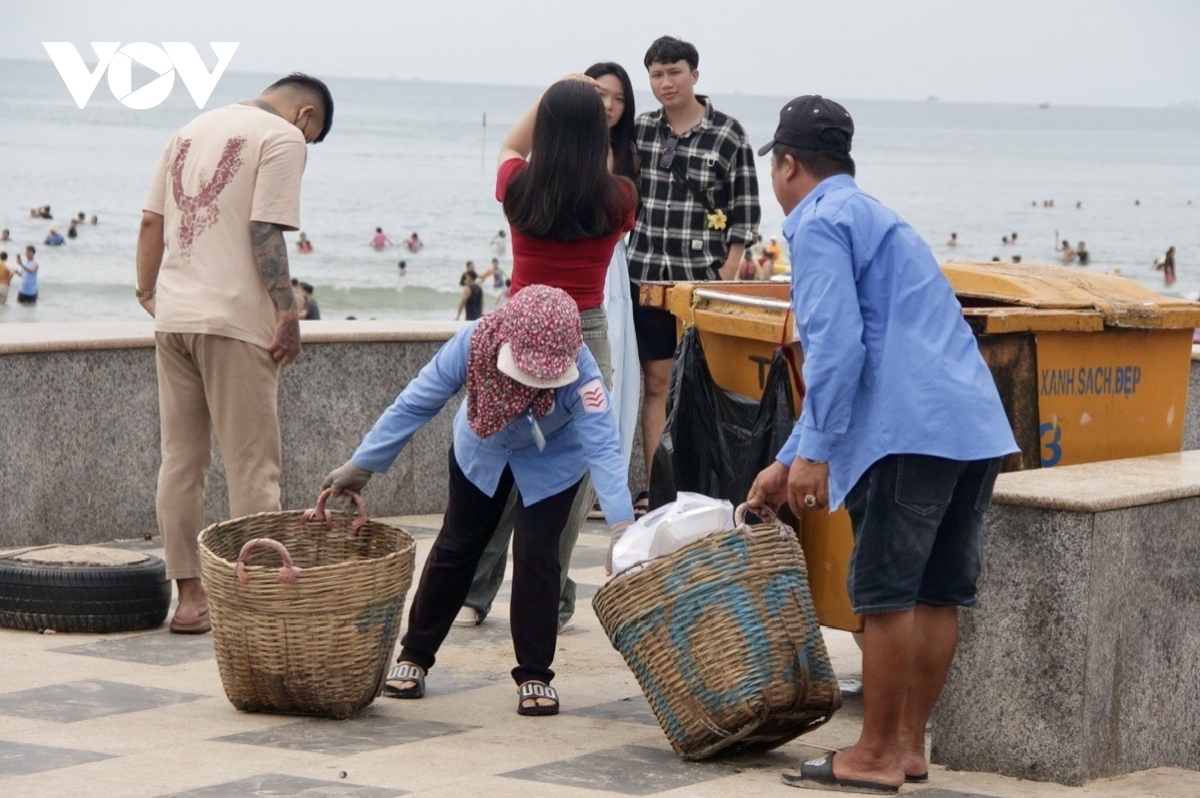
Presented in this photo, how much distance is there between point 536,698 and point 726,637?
35.6 inches

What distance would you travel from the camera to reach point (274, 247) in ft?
19.8

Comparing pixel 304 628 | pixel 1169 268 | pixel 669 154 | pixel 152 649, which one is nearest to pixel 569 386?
pixel 304 628

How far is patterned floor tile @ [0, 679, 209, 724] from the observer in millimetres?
5035

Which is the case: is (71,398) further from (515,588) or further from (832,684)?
(832,684)

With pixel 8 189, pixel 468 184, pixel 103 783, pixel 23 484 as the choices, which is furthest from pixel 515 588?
pixel 468 184

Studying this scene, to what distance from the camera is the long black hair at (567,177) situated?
539 centimetres

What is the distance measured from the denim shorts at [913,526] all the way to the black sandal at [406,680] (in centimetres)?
158

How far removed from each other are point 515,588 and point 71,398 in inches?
127

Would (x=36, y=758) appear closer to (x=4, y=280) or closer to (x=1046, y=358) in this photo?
(x=1046, y=358)

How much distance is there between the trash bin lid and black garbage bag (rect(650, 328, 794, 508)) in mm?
760

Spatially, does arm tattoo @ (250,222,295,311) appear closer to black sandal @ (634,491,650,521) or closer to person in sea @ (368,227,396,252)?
black sandal @ (634,491,650,521)

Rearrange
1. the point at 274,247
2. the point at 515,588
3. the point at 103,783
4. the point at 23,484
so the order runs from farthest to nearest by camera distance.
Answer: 1. the point at 23,484
2. the point at 274,247
3. the point at 515,588
4. the point at 103,783

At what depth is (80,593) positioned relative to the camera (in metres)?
6.12

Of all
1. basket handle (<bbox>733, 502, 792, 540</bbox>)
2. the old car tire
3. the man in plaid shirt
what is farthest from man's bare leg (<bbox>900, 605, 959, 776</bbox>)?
the man in plaid shirt
